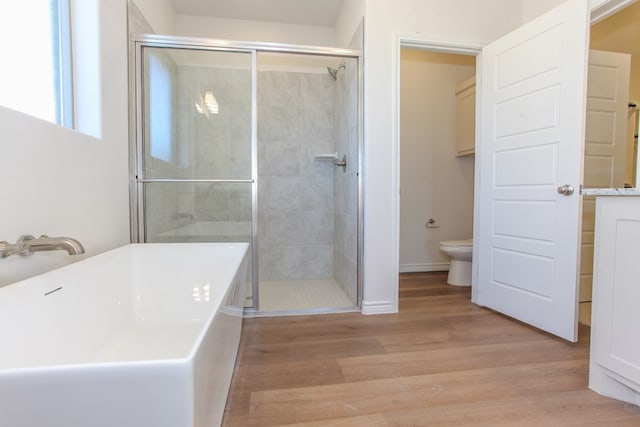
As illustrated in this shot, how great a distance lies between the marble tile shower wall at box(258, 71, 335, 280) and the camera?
10.8ft

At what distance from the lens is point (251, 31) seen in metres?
3.21

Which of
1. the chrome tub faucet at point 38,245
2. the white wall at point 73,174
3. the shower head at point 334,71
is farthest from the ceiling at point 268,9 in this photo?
the chrome tub faucet at point 38,245

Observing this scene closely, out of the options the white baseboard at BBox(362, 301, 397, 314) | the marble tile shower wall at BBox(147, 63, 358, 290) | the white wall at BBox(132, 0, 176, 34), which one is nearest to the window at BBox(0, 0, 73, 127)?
the white wall at BBox(132, 0, 176, 34)

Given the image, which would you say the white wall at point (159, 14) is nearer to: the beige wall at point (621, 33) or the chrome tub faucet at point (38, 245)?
the chrome tub faucet at point (38, 245)

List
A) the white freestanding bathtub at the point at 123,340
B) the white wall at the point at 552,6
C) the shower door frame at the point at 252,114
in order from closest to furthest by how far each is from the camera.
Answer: the white freestanding bathtub at the point at 123,340, the white wall at the point at 552,6, the shower door frame at the point at 252,114

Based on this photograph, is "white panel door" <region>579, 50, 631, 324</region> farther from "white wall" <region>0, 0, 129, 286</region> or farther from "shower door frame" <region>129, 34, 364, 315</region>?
"white wall" <region>0, 0, 129, 286</region>

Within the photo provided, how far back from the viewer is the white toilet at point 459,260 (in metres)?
2.96

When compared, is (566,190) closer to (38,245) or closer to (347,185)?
(347,185)

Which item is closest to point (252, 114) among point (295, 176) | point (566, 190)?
point (295, 176)

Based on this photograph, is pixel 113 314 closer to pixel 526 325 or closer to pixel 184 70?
pixel 184 70

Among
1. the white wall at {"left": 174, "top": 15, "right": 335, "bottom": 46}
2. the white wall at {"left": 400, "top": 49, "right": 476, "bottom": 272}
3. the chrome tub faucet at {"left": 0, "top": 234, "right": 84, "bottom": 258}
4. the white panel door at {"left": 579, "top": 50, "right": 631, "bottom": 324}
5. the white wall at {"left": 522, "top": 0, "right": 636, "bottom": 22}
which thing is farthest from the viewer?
the white wall at {"left": 400, "top": 49, "right": 476, "bottom": 272}

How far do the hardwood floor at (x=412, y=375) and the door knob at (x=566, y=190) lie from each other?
2.98 ft

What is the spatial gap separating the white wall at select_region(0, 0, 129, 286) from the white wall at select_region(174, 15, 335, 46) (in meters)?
1.23

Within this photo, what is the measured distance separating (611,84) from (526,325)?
6.72 feet
